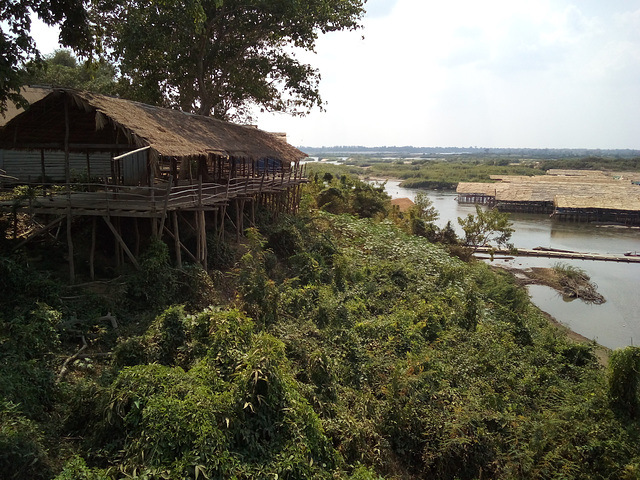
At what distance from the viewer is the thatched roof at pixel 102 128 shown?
10.7 m

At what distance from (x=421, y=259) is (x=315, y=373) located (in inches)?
492

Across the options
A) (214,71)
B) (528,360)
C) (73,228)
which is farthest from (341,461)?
(214,71)

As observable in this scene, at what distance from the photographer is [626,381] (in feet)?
31.6

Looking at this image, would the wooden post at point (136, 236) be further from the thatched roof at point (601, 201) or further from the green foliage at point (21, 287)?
the thatched roof at point (601, 201)

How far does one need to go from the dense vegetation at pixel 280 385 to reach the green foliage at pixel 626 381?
31 millimetres

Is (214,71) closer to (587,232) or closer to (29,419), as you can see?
(29,419)

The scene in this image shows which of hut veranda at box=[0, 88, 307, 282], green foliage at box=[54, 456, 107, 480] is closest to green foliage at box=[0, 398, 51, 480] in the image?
green foliage at box=[54, 456, 107, 480]

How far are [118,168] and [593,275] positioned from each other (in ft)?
83.1

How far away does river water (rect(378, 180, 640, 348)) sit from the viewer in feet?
65.0

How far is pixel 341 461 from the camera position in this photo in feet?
24.6

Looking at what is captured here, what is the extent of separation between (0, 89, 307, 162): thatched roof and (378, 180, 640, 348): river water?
16626mm

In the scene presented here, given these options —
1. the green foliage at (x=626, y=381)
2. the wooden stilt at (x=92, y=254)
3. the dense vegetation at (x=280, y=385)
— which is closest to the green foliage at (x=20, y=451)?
the dense vegetation at (x=280, y=385)

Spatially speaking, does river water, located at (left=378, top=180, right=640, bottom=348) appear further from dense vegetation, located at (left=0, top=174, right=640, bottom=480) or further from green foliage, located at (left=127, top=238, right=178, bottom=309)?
green foliage, located at (left=127, top=238, right=178, bottom=309)

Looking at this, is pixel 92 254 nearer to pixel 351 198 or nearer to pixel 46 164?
pixel 46 164
